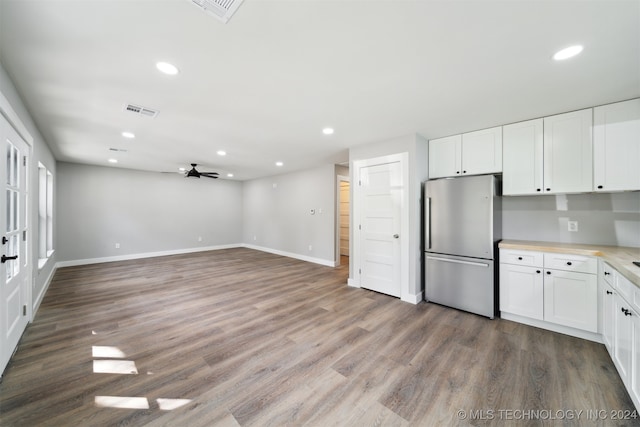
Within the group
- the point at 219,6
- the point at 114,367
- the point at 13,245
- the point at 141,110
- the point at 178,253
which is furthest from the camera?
the point at 178,253

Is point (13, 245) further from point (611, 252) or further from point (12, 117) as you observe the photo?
point (611, 252)

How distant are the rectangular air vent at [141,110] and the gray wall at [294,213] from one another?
12.3 feet

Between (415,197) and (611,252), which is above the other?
(415,197)

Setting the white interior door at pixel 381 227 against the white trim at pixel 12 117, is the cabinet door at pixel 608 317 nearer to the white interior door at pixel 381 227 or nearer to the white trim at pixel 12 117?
the white interior door at pixel 381 227

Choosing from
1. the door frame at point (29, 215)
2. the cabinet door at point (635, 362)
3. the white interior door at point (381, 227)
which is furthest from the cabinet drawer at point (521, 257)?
the door frame at point (29, 215)

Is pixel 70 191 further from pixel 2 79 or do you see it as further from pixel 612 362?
pixel 612 362

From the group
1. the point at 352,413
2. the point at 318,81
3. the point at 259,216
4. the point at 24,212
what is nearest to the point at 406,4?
the point at 318,81

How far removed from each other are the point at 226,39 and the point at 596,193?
4.04 m

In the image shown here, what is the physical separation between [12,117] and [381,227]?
4.20 metres

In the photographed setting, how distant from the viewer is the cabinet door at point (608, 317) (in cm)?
203

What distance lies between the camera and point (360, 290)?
404 cm

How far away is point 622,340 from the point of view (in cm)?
178

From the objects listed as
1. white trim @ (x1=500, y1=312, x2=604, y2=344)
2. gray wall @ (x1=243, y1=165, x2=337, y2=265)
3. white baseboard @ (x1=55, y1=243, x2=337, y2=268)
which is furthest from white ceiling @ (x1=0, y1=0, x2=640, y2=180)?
white baseboard @ (x1=55, y1=243, x2=337, y2=268)

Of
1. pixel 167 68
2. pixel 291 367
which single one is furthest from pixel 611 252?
pixel 167 68
